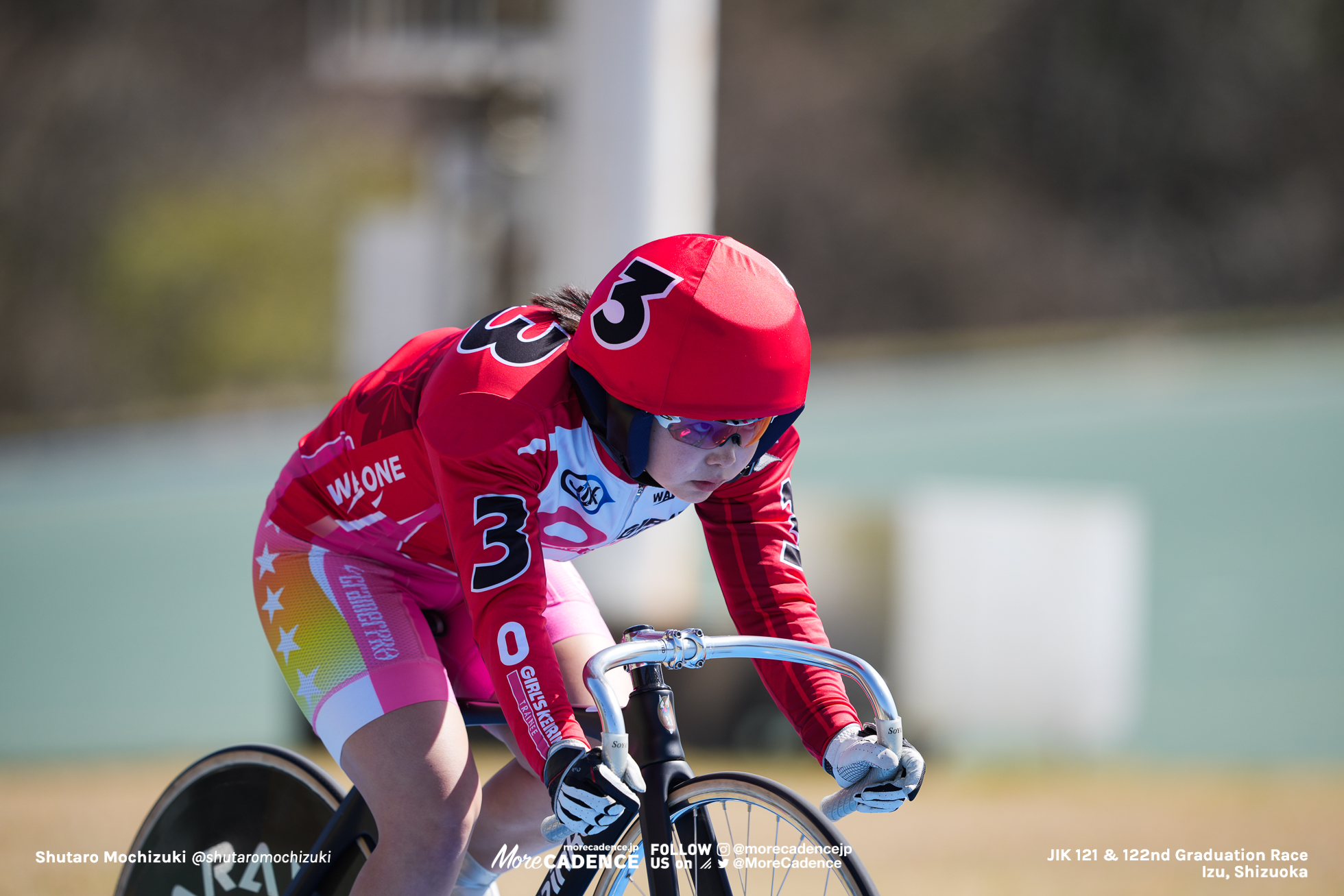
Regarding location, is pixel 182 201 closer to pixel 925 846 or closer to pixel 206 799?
pixel 925 846

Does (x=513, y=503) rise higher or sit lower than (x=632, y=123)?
higher

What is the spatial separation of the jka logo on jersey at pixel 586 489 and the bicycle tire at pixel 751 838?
24.8 inches

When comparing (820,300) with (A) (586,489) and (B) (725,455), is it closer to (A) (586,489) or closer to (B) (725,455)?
(A) (586,489)

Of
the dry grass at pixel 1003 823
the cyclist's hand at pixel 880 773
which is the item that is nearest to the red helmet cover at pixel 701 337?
the cyclist's hand at pixel 880 773

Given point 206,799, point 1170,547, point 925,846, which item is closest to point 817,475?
point 1170,547

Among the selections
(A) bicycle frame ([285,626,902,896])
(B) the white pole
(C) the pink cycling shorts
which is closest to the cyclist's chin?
(A) bicycle frame ([285,626,902,896])

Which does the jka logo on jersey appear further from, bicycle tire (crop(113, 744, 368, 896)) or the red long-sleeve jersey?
bicycle tire (crop(113, 744, 368, 896))

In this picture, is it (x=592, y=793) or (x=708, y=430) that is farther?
(x=708, y=430)

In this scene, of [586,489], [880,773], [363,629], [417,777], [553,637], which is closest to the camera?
[880,773]

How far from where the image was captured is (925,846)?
723 centimetres

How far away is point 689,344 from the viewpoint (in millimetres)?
2746

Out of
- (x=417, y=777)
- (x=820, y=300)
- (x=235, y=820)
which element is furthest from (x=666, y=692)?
(x=820, y=300)

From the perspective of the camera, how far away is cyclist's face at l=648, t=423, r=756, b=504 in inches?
112

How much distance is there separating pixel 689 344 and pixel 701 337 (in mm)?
25
